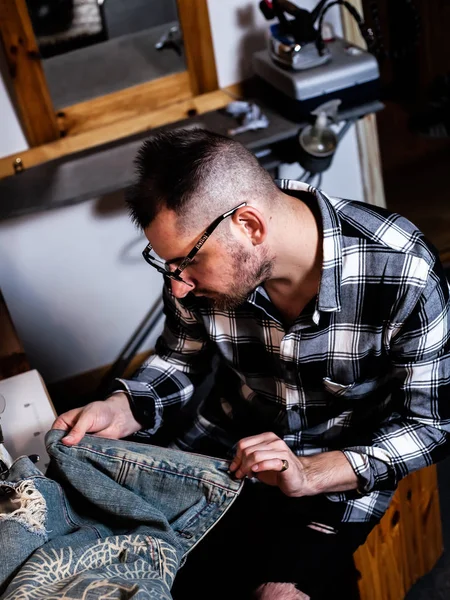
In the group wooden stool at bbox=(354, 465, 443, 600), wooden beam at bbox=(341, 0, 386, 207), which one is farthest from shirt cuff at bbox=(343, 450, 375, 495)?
wooden beam at bbox=(341, 0, 386, 207)

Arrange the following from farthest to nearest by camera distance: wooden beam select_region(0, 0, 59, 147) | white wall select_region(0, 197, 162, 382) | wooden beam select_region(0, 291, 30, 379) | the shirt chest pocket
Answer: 1. white wall select_region(0, 197, 162, 382)
2. wooden beam select_region(0, 0, 59, 147)
3. wooden beam select_region(0, 291, 30, 379)
4. the shirt chest pocket

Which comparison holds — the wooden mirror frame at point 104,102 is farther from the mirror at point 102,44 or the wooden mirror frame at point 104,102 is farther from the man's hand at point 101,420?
the man's hand at point 101,420

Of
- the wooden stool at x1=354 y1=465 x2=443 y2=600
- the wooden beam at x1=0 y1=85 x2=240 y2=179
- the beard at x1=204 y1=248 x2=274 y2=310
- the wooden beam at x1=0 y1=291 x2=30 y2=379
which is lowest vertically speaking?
the wooden stool at x1=354 y1=465 x2=443 y2=600

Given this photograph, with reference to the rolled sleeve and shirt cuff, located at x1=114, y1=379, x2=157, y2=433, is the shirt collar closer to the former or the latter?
the rolled sleeve

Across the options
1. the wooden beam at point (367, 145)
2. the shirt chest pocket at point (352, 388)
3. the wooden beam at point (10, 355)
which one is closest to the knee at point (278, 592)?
the shirt chest pocket at point (352, 388)

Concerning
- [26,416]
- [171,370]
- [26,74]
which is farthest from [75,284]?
[26,416]

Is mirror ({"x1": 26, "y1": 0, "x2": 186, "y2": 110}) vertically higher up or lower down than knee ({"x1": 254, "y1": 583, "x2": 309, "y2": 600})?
higher up

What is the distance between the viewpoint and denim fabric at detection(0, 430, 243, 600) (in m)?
1.03

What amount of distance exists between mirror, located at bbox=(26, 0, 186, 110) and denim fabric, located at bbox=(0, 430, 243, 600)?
5.09 feet

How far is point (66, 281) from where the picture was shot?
2.71 m

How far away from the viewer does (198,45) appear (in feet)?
8.37

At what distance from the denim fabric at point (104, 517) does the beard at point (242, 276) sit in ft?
0.97

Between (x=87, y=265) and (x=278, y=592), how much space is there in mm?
1634

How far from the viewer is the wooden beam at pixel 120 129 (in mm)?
2504
